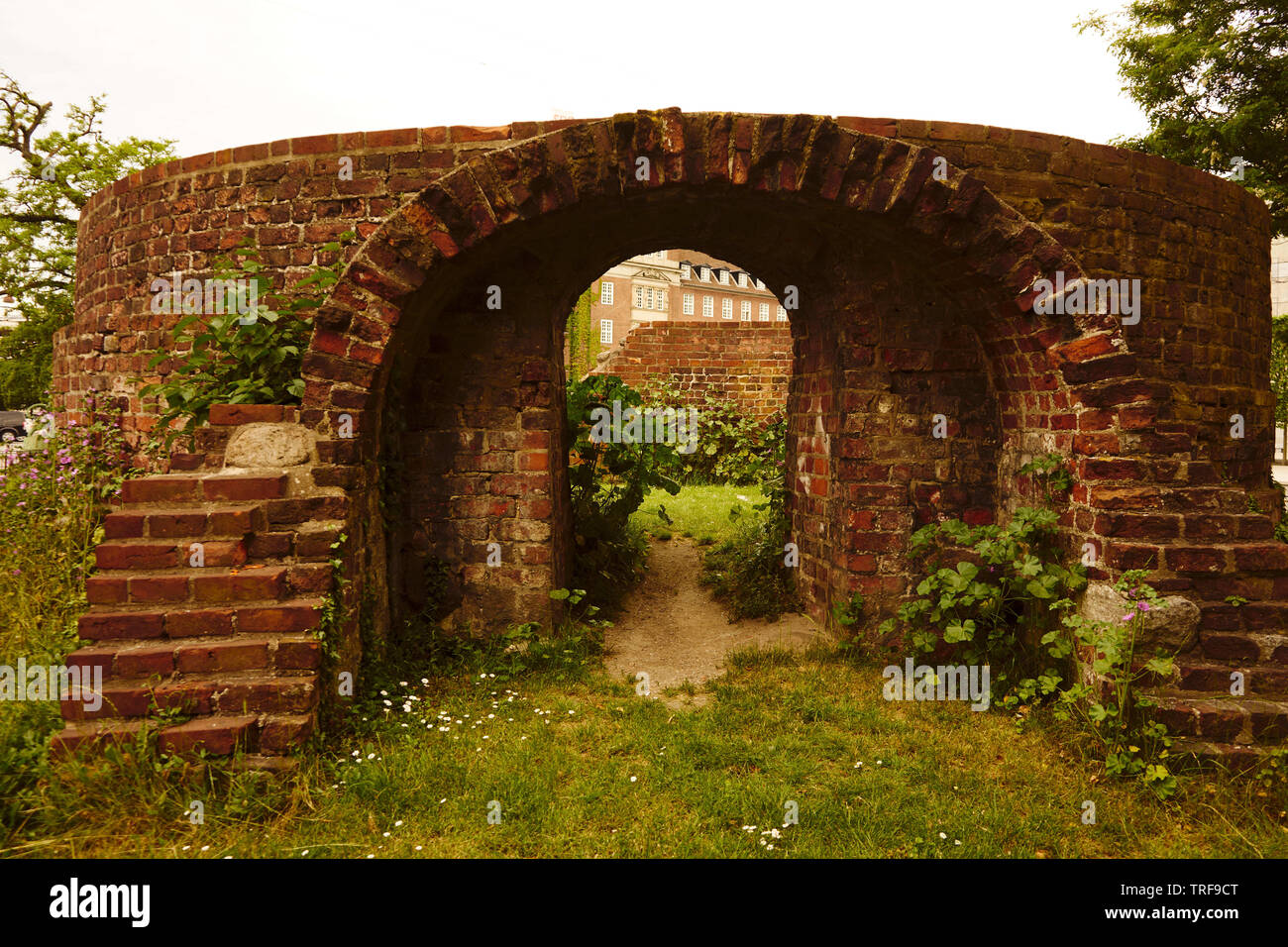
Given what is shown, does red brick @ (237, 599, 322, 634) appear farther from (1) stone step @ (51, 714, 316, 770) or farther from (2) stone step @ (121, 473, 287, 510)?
(2) stone step @ (121, 473, 287, 510)

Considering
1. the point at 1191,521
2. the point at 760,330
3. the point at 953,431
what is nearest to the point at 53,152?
the point at 760,330

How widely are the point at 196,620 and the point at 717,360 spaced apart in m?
10.3

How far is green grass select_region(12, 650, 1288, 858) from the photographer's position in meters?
2.29

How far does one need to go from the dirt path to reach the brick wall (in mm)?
6892

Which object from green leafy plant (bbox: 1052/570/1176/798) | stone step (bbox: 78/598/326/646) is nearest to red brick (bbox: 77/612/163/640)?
stone step (bbox: 78/598/326/646)

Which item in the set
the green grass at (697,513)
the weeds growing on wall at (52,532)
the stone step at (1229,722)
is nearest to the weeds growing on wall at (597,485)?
the green grass at (697,513)

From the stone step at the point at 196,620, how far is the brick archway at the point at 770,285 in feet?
2.48

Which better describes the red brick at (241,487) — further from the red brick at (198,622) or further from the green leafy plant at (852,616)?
the green leafy plant at (852,616)

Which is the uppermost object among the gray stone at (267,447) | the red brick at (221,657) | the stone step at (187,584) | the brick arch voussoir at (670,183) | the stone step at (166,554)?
the brick arch voussoir at (670,183)

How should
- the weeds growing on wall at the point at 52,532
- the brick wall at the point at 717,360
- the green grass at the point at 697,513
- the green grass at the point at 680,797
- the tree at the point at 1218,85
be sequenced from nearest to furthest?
the green grass at the point at 680,797, the weeds growing on wall at the point at 52,532, the green grass at the point at 697,513, the tree at the point at 1218,85, the brick wall at the point at 717,360

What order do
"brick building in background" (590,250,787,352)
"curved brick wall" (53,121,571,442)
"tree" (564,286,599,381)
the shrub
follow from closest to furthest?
"curved brick wall" (53,121,571,442) < the shrub < "tree" (564,286,599,381) < "brick building in background" (590,250,787,352)

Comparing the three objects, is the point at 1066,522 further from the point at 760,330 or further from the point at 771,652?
the point at 760,330

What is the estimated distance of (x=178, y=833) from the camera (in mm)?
2303

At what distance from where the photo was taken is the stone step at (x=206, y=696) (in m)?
2.50
